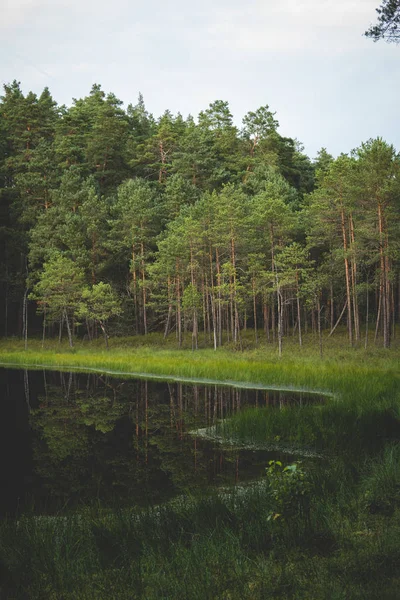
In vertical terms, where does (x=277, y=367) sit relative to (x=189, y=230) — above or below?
below

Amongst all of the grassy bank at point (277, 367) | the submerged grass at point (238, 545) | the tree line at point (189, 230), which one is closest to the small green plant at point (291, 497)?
the submerged grass at point (238, 545)

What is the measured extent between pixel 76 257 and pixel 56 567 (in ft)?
141

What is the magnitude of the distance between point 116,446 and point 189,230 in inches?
1125

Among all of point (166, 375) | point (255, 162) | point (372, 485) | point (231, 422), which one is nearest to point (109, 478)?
point (231, 422)

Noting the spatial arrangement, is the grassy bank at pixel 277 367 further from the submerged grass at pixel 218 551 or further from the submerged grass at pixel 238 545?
the submerged grass at pixel 218 551

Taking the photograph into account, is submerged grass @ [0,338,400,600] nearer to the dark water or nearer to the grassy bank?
the dark water

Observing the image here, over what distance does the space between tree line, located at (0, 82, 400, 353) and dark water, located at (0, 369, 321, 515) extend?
18294 millimetres

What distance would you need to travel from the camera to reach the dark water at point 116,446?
25.1 feet

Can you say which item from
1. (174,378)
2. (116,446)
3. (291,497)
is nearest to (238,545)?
(291,497)

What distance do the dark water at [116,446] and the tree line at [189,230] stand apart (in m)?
18.3

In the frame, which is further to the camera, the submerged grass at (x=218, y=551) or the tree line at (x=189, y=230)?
the tree line at (x=189, y=230)

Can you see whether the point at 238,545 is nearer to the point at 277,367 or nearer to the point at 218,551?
the point at 218,551

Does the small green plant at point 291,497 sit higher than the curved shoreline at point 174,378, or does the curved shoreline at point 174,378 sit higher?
the small green plant at point 291,497

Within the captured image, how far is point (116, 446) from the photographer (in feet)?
35.6
